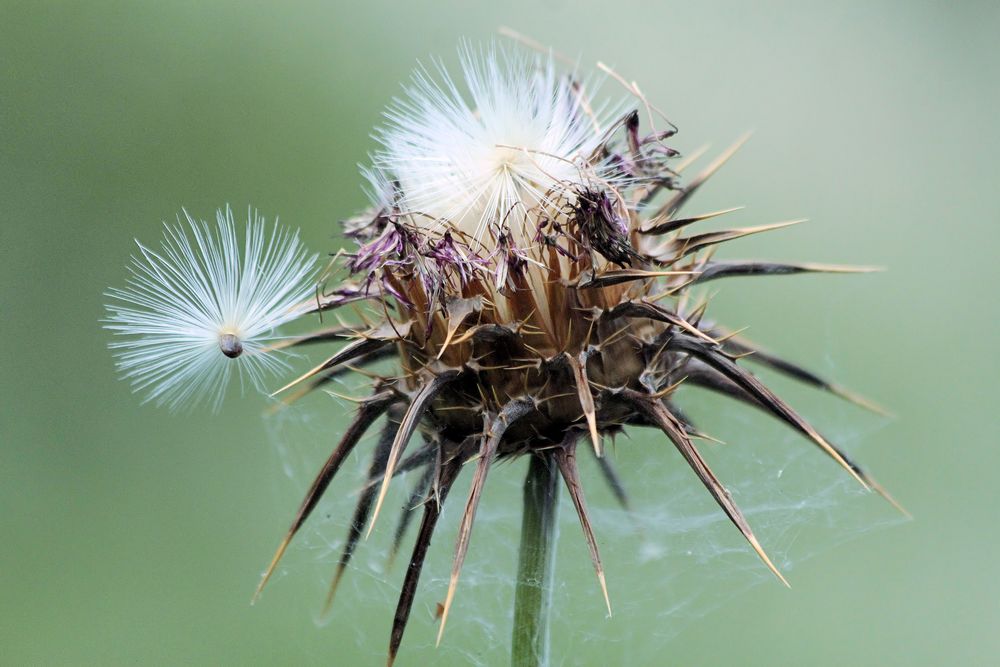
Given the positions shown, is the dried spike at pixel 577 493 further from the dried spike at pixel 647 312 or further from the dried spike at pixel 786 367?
the dried spike at pixel 786 367

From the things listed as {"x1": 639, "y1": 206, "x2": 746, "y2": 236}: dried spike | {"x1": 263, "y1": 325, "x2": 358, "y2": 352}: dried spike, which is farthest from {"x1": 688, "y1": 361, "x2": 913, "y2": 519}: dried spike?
{"x1": 263, "y1": 325, "x2": 358, "y2": 352}: dried spike

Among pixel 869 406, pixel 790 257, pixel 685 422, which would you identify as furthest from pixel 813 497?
pixel 790 257

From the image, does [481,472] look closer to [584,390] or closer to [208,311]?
[584,390]

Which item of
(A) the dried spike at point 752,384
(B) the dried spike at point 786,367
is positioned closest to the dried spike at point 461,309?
(A) the dried spike at point 752,384

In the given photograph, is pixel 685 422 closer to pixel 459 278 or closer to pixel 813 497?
pixel 459 278

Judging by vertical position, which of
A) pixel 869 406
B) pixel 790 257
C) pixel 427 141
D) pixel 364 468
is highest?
pixel 790 257

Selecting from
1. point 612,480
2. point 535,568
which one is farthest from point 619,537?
point 535,568

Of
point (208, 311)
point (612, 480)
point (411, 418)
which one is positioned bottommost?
point (411, 418)
